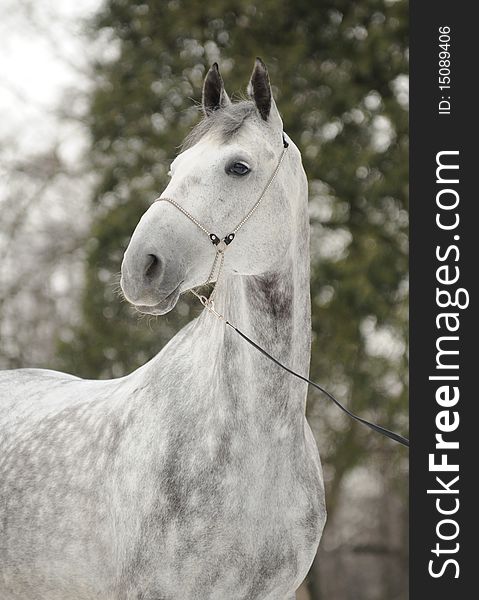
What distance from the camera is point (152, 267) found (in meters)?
2.58

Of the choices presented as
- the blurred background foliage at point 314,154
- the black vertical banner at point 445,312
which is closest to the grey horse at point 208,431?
the black vertical banner at point 445,312

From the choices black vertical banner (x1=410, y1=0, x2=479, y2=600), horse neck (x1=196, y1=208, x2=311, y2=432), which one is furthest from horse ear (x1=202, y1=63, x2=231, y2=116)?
black vertical banner (x1=410, y1=0, x2=479, y2=600)

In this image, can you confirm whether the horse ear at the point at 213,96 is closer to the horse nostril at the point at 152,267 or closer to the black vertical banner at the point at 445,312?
the horse nostril at the point at 152,267

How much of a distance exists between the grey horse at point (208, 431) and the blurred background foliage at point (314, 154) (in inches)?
239

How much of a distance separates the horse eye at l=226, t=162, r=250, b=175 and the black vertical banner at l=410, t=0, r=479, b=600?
97 cm

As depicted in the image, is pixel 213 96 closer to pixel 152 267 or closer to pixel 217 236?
pixel 217 236

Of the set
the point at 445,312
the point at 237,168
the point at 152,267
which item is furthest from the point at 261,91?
the point at 445,312

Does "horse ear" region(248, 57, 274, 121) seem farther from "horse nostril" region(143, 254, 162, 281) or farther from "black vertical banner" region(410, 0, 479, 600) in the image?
"black vertical banner" region(410, 0, 479, 600)

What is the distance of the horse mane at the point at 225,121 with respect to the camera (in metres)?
2.82

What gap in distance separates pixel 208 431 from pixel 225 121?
3.39 ft

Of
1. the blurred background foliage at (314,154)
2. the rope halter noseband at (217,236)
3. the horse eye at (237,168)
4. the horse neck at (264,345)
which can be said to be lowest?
the horse neck at (264,345)

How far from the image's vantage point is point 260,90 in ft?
9.46

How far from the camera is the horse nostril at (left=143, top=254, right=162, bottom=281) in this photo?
2549 mm

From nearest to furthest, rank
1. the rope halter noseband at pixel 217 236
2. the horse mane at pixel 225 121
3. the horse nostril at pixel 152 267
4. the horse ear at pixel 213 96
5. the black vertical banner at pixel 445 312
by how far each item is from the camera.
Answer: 1. the horse nostril at pixel 152 267
2. the rope halter noseband at pixel 217 236
3. the horse mane at pixel 225 121
4. the horse ear at pixel 213 96
5. the black vertical banner at pixel 445 312
